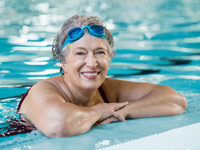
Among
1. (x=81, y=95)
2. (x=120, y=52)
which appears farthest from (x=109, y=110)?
(x=120, y=52)

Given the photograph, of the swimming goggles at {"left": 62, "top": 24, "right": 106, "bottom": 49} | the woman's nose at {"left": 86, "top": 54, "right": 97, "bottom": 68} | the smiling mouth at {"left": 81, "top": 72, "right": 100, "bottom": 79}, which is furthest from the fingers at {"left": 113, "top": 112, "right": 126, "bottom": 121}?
the swimming goggles at {"left": 62, "top": 24, "right": 106, "bottom": 49}

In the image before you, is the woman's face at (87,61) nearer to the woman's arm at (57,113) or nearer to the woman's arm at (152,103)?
the woman's arm at (57,113)

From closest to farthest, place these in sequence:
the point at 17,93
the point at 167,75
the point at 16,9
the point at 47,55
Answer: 1. the point at 17,93
2. the point at 167,75
3. the point at 47,55
4. the point at 16,9

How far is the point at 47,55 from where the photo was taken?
23.1 feet

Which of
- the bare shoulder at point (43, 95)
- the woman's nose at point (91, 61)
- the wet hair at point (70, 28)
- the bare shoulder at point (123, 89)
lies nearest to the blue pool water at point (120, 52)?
the bare shoulder at point (43, 95)

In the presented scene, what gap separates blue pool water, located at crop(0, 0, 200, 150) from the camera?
8.63 ft

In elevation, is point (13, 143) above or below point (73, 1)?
below

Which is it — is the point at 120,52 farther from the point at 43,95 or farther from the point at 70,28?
the point at 43,95

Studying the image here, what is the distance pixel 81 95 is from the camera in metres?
3.00

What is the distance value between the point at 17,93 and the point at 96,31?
2.82m

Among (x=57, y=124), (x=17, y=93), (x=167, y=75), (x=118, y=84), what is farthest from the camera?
(x=167, y=75)

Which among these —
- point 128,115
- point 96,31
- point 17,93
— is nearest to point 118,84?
point 128,115

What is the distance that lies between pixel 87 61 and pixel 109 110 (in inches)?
20.4

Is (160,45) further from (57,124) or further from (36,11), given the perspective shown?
(57,124)
